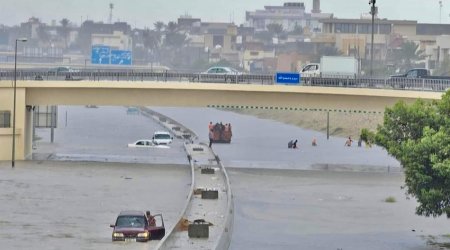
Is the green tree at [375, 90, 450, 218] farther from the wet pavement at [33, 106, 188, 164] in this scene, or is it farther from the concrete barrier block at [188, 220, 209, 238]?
the wet pavement at [33, 106, 188, 164]

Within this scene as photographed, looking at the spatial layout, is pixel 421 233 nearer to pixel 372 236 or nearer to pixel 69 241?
pixel 372 236

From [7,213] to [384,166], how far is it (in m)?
46.2

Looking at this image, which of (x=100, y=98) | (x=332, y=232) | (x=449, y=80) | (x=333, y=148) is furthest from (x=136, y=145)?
(x=332, y=232)

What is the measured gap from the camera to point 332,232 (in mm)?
64250

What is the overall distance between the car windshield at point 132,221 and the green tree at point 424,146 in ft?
33.7

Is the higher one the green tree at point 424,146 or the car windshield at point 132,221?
the green tree at point 424,146

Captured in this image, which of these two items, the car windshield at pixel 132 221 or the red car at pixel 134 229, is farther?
the car windshield at pixel 132 221

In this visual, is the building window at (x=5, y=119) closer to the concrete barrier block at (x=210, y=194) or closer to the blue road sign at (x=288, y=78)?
the blue road sign at (x=288, y=78)

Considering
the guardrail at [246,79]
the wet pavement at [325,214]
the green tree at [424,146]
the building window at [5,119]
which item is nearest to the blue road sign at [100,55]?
the guardrail at [246,79]

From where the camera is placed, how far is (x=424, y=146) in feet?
180

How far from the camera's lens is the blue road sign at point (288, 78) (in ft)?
327

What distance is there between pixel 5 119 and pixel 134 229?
45.9m

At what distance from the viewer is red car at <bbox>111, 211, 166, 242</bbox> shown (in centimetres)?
5450

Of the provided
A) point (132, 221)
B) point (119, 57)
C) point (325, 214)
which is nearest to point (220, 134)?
point (119, 57)
